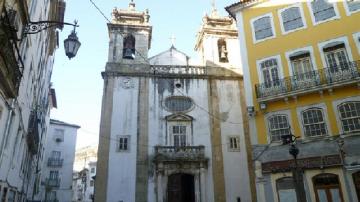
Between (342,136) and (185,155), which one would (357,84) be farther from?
(185,155)

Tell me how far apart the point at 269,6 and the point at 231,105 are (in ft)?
26.1

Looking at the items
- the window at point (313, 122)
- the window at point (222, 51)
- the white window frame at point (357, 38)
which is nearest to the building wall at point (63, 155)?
the window at point (222, 51)

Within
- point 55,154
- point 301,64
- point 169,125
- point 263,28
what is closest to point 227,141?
point 169,125

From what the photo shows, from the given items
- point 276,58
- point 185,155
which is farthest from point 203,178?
point 276,58

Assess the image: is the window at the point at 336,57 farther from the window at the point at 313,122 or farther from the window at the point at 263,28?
the window at the point at 263,28

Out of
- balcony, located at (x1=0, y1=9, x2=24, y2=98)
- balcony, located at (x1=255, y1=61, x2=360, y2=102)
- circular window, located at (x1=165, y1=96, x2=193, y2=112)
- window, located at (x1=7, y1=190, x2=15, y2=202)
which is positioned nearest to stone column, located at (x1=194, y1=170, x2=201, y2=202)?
circular window, located at (x1=165, y1=96, x2=193, y2=112)

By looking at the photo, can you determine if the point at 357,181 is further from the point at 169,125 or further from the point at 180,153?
the point at 169,125

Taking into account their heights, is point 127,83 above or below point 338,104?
above

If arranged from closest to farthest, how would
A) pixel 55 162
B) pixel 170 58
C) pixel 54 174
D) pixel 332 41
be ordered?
pixel 332 41, pixel 170 58, pixel 54 174, pixel 55 162

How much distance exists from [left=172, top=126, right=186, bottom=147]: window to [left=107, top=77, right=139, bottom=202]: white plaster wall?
8.88 feet

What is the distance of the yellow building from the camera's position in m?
14.7

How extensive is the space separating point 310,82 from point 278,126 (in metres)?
2.67

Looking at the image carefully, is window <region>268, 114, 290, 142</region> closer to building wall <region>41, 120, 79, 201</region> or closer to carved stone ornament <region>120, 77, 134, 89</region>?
carved stone ornament <region>120, 77, 134, 89</region>

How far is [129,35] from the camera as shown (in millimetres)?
26000
